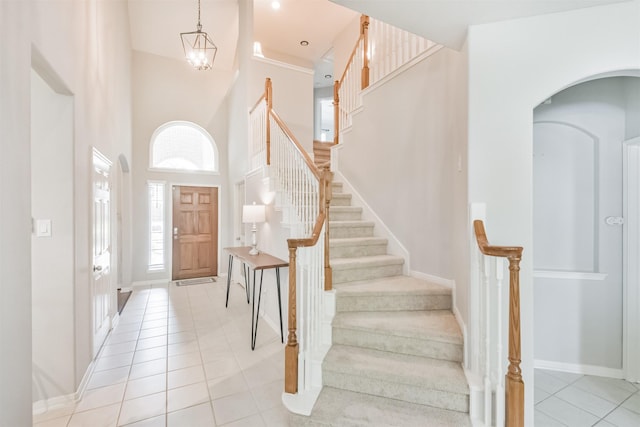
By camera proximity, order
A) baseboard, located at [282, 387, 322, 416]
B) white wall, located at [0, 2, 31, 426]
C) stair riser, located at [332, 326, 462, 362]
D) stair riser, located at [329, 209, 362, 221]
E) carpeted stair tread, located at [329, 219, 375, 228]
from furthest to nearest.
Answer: stair riser, located at [329, 209, 362, 221], carpeted stair tread, located at [329, 219, 375, 228], stair riser, located at [332, 326, 462, 362], baseboard, located at [282, 387, 322, 416], white wall, located at [0, 2, 31, 426]

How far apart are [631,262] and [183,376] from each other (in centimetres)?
414

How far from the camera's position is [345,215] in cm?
396

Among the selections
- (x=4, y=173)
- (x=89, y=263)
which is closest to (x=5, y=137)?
(x=4, y=173)

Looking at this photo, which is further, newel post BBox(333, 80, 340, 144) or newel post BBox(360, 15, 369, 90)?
newel post BBox(333, 80, 340, 144)

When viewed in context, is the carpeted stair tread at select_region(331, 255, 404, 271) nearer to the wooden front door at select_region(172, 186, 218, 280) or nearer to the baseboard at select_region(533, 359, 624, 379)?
the baseboard at select_region(533, 359, 624, 379)

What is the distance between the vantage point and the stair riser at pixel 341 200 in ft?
13.7

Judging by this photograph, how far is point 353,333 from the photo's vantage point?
8.00 feet

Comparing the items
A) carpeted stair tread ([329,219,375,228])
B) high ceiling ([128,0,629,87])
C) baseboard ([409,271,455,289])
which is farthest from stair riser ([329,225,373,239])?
high ceiling ([128,0,629,87])

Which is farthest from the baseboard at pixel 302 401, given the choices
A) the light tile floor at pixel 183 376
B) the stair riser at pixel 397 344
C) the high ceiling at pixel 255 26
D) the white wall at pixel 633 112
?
the high ceiling at pixel 255 26

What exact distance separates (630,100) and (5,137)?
4.44 metres

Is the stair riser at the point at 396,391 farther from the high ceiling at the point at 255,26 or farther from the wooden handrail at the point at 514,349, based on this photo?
the high ceiling at the point at 255,26

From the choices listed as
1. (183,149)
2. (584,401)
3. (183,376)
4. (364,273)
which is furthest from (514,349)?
(183,149)

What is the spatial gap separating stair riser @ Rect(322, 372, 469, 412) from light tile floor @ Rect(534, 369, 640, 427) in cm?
72

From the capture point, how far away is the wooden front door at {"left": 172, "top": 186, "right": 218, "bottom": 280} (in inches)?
243
